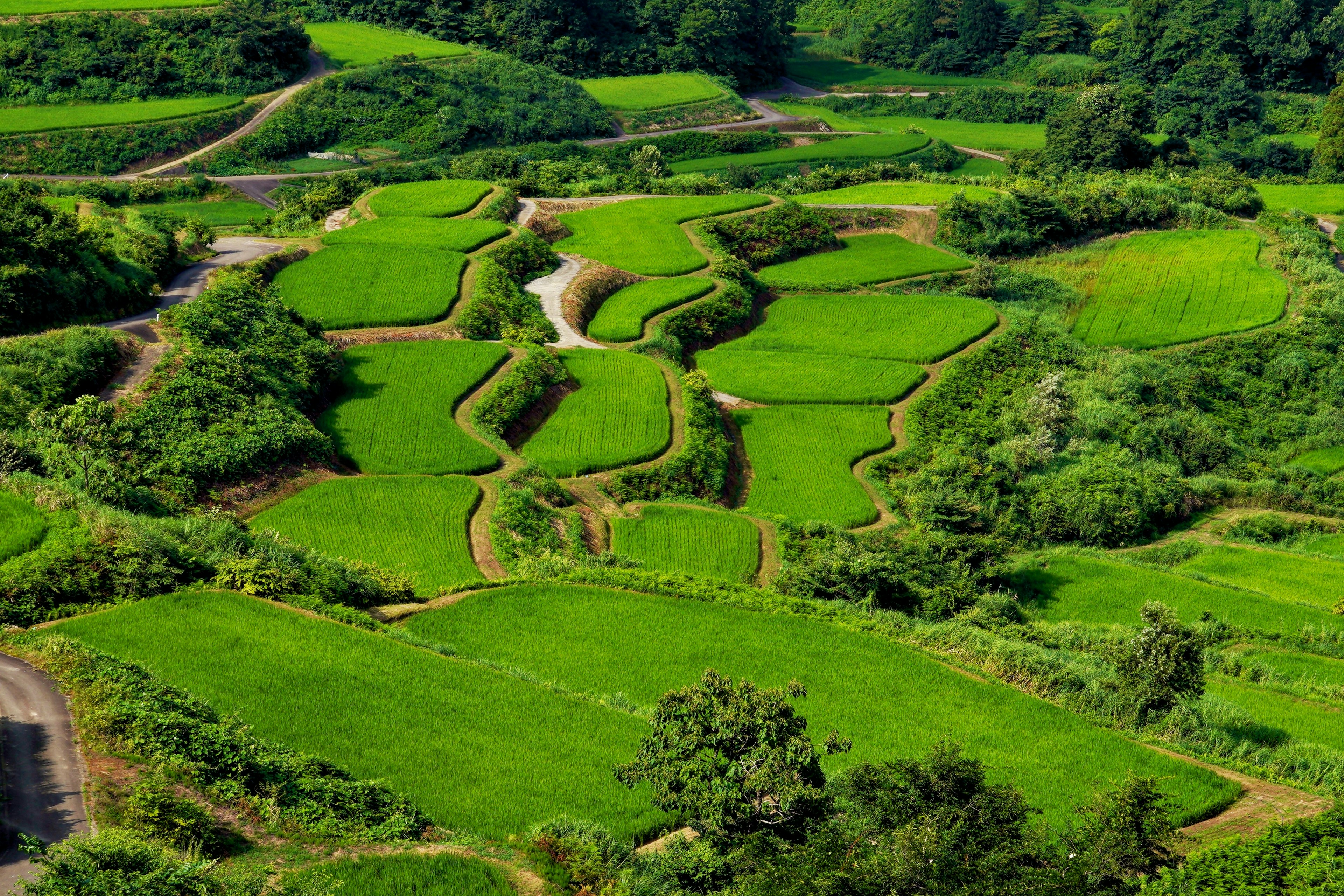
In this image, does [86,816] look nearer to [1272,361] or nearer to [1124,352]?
[1124,352]

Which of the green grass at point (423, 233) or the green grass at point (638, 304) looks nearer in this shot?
the green grass at point (638, 304)

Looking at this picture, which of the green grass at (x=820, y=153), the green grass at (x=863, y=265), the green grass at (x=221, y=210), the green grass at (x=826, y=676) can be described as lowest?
the green grass at (x=826, y=676)

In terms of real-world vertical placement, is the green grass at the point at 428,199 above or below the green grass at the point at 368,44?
below

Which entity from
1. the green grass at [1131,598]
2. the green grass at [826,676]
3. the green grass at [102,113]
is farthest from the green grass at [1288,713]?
the green grass at [102,113]

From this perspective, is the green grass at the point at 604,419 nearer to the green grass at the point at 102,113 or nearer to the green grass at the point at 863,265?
the green grass at the point at 863,265

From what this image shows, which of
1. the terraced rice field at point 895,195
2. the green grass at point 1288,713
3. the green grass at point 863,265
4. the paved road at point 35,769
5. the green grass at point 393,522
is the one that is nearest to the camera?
the paved road at point 35,769

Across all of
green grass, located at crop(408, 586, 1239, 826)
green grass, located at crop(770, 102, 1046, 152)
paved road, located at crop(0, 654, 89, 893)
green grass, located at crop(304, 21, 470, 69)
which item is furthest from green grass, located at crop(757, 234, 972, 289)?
paved road, located at crop(0, 654, 89, 893)

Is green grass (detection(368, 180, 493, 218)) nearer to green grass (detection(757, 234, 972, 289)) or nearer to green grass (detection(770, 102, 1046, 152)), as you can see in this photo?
green grass (detection(757, 234, 972, 289))
